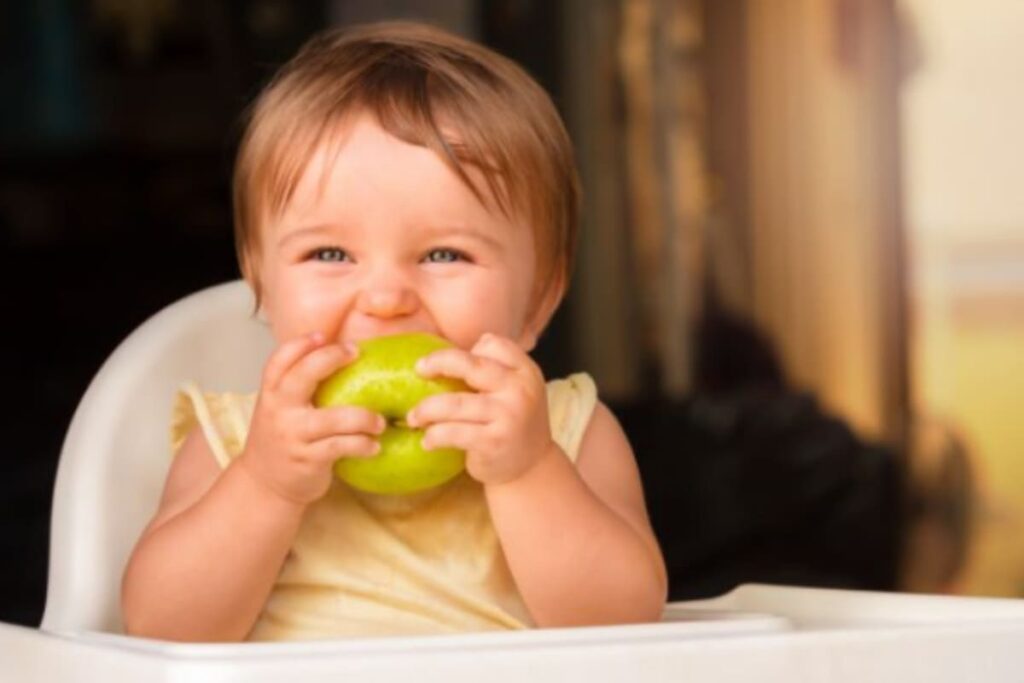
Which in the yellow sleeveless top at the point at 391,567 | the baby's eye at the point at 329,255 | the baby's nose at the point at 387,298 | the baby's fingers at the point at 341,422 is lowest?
the yellow sleeveless top at the point at 391,567

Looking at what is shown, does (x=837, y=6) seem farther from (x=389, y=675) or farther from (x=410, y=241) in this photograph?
(x=389, y=675)

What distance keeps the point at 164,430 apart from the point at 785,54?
3771mm

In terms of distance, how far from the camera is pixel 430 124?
112cm

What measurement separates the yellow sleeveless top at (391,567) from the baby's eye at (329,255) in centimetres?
13

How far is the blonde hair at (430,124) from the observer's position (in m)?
1.13

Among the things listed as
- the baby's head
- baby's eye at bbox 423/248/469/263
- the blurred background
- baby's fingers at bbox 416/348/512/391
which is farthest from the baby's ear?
the blurred background

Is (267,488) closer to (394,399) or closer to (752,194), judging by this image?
(394,399)

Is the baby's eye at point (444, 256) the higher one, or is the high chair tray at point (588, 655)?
the baby's eye at point (444, 256)

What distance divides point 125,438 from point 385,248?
0.25 m

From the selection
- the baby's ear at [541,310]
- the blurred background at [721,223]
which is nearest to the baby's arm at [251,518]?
the baby's ear at [541,310]

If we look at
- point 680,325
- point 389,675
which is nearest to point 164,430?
point 389,675

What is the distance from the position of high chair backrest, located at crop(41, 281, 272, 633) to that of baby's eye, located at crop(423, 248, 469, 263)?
239 mm

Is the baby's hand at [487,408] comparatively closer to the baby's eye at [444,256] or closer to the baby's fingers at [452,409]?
the baby's fingers at [452,409]

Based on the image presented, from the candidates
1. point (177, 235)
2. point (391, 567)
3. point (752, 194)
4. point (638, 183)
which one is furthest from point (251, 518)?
point (752, 194)
